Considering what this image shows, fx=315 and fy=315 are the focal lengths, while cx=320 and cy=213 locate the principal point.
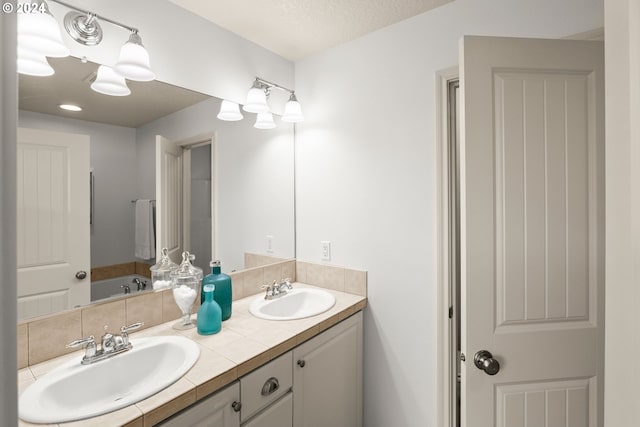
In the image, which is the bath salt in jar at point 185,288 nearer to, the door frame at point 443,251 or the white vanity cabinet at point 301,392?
the white vanity cabinet at point 301,392

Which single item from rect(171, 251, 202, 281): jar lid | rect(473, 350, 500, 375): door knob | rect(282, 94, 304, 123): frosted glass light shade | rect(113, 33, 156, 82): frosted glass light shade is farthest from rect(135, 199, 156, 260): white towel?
rect(473, 350, 500, 375): door knob

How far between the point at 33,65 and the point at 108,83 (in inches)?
9.4

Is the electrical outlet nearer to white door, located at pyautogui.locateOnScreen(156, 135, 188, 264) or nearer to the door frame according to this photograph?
the door frame

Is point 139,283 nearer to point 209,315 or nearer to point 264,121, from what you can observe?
point 209,315

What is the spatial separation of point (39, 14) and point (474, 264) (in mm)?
1693

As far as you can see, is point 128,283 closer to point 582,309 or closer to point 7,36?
point 7,36

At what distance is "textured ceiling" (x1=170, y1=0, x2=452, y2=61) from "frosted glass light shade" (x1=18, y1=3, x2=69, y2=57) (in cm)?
66

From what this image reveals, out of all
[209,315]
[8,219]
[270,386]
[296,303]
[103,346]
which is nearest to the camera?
[8,219]

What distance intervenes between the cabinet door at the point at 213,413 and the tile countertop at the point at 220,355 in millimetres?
31

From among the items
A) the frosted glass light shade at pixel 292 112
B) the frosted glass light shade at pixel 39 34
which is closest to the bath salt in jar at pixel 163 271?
the frosted glass light shade at pixel 39 34

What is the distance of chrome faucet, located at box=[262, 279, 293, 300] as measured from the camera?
5.99 ft

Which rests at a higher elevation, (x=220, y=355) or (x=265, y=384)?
(x=220, y=355)

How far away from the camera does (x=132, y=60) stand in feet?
4.11


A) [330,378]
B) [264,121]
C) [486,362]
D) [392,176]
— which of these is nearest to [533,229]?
[486,362]
